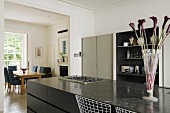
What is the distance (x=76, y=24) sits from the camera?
5176mm

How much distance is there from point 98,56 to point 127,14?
1.53 meters

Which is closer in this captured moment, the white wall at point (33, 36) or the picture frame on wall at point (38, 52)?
the white wall at point (33, 36)

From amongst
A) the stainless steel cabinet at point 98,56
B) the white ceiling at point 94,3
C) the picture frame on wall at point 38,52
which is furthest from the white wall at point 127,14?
the picture frame on wall at point 38,52

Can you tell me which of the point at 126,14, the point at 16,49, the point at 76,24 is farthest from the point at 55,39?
the point at 126,14

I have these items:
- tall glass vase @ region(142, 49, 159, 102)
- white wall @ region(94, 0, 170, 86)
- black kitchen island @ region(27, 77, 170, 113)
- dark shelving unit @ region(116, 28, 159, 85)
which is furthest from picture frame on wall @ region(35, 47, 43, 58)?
tall glass vase @ region(142, 49, 159, 102)

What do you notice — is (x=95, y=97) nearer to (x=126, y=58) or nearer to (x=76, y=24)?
(x=126, y=58)

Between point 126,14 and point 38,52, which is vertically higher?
point 126,14

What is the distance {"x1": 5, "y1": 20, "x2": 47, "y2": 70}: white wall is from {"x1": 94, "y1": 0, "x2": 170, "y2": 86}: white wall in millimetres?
3709

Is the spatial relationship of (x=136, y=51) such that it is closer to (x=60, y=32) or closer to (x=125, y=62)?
(x=125, y=62)

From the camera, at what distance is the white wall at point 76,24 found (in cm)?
463

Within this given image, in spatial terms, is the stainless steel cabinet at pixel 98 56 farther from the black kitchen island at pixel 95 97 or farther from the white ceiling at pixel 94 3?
the black kitchen island at pixel 95 97

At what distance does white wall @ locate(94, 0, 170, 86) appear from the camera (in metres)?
3.91

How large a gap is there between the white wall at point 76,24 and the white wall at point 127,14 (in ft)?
1.04

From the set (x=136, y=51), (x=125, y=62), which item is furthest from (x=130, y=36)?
(x=125, y=62)
